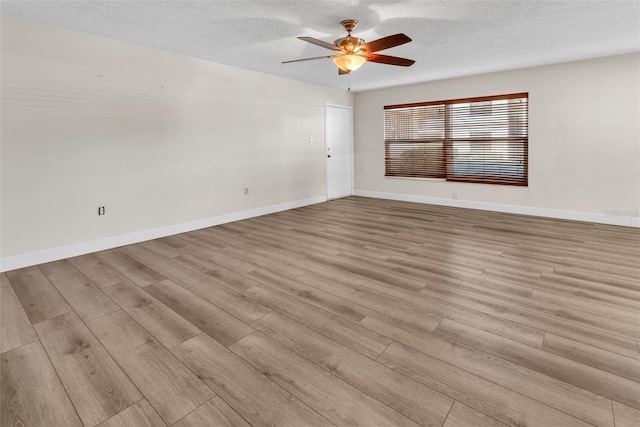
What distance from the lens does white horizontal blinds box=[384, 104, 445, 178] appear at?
6.66 meters

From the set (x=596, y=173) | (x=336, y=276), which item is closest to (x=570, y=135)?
(x=596, y=173)

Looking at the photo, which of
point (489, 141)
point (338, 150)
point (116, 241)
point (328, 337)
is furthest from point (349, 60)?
point (338, 150)

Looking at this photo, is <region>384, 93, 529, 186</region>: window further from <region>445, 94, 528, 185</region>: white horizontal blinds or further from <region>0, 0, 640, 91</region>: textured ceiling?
<region>0, 0, 640, 91</region>: textured ceiling

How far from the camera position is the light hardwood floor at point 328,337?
1.54 meters

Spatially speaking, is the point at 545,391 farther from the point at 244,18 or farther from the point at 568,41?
the point at 568,41

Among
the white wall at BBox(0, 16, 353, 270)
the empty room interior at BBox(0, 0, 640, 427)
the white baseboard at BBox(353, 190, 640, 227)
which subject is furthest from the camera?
the white baseboard at BBox(353, 190, 640, 227)

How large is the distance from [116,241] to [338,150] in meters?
4.73

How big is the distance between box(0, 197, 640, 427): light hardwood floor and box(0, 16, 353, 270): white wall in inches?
24.6

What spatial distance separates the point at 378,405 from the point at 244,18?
340 centimetres

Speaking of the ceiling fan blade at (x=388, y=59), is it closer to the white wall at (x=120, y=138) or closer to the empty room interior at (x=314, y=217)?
the empty room interior at (x=314, y=217)

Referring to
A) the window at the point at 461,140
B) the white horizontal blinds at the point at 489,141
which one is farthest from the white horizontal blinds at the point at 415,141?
the white horizontal blinds at the point at 489,141

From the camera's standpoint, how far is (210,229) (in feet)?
16.4

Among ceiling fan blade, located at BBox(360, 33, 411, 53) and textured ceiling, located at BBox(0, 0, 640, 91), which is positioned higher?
textured ceiling, located at BBox(0, 0, 640, 91)

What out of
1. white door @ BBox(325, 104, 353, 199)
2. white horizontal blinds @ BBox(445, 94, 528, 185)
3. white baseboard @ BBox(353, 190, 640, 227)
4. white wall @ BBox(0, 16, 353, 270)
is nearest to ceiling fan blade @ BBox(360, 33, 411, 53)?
white wall @ BBox(0, 16, 353, 270)
